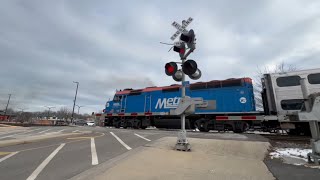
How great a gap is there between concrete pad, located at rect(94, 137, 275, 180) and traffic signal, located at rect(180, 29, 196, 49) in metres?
3.48

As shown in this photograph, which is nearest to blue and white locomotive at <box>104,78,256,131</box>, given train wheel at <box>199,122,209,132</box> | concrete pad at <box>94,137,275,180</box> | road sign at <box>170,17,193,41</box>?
train wheel at <box>199,122,209,132</box>

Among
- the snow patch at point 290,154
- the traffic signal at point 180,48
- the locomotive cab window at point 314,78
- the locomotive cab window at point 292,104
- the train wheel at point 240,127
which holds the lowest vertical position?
the snow patch at point 290,154

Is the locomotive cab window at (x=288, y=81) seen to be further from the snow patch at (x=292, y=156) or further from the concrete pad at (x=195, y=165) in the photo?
the concrete pad at (x=195, y=165)

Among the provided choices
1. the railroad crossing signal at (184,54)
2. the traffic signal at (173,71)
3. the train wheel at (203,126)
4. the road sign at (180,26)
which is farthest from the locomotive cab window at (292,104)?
the road sign at (180,26)

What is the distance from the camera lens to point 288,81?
531 inches

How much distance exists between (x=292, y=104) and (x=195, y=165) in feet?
32.5

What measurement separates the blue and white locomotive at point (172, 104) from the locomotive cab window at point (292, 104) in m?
2.97

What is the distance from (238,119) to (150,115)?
8.61 metres

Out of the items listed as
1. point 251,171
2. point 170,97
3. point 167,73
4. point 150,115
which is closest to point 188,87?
point 170,97

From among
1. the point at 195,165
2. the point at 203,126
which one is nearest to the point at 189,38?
the point at 195,165

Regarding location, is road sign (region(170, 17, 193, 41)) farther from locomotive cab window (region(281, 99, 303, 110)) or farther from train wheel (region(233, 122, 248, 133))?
train wheel (region(233, 122, 248, 133))

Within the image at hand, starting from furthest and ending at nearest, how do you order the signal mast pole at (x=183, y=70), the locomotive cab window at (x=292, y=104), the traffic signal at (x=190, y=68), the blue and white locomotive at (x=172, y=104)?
the blue and white locomotive at (x=172, y=104) < the locomotive cab window at (x=292, y=104) < the signal mast pole at (x=183, y=70) < the traffic signal at (x=190, y=68)

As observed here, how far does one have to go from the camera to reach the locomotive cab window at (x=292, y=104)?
13216 mm

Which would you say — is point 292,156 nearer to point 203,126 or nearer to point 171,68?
point 171,68
